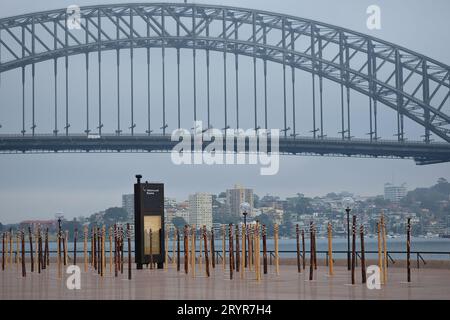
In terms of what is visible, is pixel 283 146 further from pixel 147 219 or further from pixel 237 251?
pixel 237 251

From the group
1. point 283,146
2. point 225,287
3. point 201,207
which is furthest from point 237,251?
point 201,207

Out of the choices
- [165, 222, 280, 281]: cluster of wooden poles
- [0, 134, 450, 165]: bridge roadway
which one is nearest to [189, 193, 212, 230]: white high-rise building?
[0, 134, 450, 165]: bridge roadway

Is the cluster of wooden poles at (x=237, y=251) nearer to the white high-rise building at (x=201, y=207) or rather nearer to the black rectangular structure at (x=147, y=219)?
the black rectangular structure at (x=147, y=219)

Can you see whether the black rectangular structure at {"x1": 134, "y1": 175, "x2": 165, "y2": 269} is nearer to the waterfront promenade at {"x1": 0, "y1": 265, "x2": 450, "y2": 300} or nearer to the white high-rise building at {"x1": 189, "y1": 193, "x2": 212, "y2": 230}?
the waterfront promenade at {"x1": 0, "y1": 265, "x2": 450, "y2": 300}
